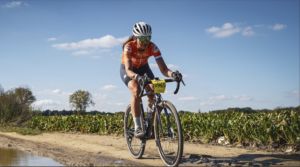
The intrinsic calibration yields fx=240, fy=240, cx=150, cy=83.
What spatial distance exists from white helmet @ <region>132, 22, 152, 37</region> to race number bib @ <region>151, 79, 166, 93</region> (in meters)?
1.11

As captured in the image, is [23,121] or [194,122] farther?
[23,121]

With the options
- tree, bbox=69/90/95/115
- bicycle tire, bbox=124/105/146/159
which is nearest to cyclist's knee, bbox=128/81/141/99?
bicycle tire, bbox=124/105/146/159

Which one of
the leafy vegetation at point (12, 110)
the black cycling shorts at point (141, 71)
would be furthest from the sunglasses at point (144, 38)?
the leafy vegetation at point (12, 110)

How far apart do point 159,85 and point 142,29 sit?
4.12 ft

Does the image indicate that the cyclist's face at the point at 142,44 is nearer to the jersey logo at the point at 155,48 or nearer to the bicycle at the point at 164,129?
the jersey logo at the point at 155,48

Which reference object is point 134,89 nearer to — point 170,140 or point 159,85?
point 159,85

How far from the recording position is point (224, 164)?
4.35 metres

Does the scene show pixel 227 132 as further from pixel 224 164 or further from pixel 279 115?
pixel 224 164

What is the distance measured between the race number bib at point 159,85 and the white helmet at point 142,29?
1108 millimetres

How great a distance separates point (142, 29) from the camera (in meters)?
4.73

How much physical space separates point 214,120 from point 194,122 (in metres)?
0.73

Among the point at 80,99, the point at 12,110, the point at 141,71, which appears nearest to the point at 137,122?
the point at 141,71

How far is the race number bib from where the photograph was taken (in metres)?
4.20

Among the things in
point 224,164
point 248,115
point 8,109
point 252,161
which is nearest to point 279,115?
point 248,115
